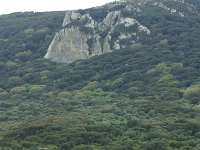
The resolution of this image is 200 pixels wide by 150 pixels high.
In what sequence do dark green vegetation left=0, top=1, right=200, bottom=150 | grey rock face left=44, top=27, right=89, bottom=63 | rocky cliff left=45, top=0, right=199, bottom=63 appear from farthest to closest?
rocky cliff left=45, top=0, right=199, bottom=63
grey rock face left=44, top=27, right=89, bottom=63
dark green vegetation left=0, top=1, right=200, bottom=150

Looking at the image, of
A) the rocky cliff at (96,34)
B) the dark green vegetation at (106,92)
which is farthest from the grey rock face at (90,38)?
the dark green vegetation at (106,92)

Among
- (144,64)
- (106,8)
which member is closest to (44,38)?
(106,8)

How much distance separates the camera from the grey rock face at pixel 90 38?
3620 inches

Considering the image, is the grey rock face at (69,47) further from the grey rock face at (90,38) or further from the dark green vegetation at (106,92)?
the dark green vegetation at (106,92)

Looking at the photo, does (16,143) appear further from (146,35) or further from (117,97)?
(146,35)

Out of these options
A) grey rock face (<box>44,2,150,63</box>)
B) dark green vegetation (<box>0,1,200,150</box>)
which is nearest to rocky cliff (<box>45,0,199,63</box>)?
grey rock face (<box>44,2,150,63</box>)

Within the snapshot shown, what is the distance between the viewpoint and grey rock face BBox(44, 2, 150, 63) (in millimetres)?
91938

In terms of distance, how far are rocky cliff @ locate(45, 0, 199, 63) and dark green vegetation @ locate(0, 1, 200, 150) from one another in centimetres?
221

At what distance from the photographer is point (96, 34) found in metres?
94.2

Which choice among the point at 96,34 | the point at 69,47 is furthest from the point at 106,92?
the point at 96,34

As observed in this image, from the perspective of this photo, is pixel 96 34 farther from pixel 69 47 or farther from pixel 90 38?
pixel 69 47

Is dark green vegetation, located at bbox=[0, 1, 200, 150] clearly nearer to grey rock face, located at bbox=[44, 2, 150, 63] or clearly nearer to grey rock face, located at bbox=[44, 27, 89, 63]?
grey rock face, located at bbox=[44, 27, 89, 63]

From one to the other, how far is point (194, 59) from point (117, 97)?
1599 cm

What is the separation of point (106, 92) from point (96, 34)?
85.1 ft
